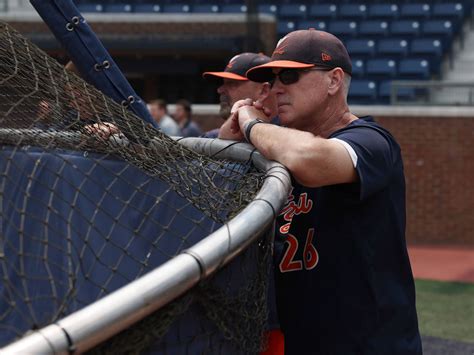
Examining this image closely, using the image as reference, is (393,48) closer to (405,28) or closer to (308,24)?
(405,28)

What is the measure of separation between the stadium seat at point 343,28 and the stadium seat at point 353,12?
0.27 m

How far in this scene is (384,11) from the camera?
1759 centimetres

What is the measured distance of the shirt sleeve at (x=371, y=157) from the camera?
216 centimetres

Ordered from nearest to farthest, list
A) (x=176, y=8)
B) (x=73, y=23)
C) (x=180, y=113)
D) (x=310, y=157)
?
(x=310, y=157), (x=73, y=23), (x=180, y=113), (x=176, y=8)

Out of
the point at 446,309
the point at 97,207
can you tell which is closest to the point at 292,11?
the point at 446,309

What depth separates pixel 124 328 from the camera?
4.40 ft

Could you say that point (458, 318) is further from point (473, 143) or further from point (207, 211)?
point (207, 211)

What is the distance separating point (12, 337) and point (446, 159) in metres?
10.7

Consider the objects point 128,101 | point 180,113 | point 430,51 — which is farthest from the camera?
point 430,51

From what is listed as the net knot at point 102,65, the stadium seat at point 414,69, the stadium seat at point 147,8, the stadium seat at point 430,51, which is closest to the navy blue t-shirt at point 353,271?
the net knot at point 102,65

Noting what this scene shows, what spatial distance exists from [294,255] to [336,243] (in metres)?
0.15

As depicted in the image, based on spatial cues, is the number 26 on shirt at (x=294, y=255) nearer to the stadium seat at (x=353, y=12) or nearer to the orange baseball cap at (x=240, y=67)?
the orange baseball cap at (x=240, y=67)

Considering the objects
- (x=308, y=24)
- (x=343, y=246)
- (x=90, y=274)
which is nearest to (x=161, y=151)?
(x=90, y=274)

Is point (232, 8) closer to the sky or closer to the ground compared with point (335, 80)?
closer to the ground
